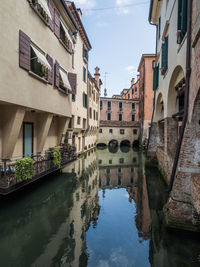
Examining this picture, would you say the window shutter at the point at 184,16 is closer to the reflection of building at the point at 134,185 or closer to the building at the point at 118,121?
the reflection of building at the point at 134,185

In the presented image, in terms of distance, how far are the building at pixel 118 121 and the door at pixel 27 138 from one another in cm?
2263

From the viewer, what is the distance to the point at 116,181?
11391 millimetres

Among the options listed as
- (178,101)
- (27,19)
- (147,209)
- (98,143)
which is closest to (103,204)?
(147,209)

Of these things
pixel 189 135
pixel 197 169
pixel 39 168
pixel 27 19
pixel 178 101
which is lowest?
pixel 39 168

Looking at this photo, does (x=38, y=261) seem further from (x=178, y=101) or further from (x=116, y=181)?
(x=178, y=101)

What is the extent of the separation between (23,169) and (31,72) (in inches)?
169

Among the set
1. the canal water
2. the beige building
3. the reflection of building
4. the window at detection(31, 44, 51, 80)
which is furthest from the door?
the reflection of building

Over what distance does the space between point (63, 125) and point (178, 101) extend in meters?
8.08

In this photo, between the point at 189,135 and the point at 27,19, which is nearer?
the point at 189,135

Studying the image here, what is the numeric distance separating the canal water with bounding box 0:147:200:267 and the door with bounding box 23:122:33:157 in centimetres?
201

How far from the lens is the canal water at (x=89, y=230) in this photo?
4.26m

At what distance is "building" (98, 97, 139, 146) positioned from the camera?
32.2 meters

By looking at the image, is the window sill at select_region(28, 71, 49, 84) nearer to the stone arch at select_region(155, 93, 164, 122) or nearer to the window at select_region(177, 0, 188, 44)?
the window at select_region(177, 0, 188, 44)

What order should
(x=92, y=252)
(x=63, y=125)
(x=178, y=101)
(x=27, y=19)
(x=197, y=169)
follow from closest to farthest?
(x=92, y=252) → (x=197, y=169) → (x=27, y=19) → (x=178, y=101) → (x=63, y=125)
